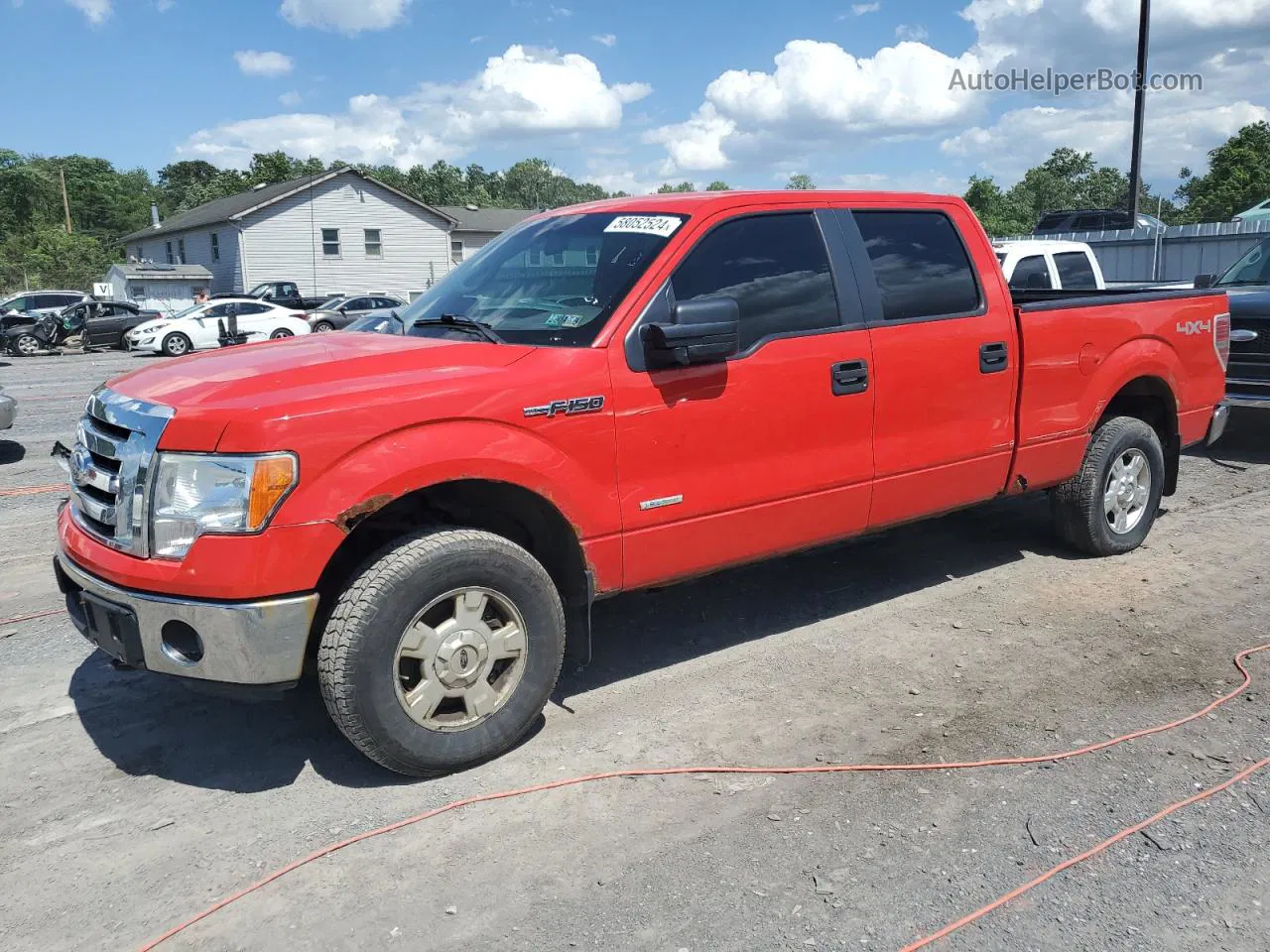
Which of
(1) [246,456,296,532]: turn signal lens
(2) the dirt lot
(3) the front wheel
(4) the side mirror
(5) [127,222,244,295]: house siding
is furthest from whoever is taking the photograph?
(5) [127,222,244,295]: house siding

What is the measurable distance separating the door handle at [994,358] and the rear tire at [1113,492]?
1.09 m

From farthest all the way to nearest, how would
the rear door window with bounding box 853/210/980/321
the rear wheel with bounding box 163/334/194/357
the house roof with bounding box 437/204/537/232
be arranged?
the house roof with bounding box 437/204/537/232
the rear wheel with bounding box 163/334/194/357
the rear door window with bounding box 853/210/980/321

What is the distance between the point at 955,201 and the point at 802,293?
1.37 metres

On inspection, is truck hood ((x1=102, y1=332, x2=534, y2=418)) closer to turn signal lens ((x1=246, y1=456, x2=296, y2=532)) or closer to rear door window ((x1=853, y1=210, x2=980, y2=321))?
turn signal lens ((x1=246, y1=456, x2=296, y2=532))

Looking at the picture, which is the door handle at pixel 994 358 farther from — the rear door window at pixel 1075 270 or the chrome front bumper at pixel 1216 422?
the rear door window at pixel 1075 270

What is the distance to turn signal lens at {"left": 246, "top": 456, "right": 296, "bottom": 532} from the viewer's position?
322 centimetres

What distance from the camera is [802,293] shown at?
452 cm

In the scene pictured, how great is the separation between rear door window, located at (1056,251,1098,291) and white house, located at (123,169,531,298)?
36426 mm

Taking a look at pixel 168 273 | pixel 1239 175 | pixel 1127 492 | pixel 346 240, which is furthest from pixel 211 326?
pixel 1239 175

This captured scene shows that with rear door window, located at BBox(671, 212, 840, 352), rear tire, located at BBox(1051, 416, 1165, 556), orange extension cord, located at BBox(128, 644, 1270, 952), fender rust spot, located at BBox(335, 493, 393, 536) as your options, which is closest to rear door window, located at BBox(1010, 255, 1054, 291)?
rear tire, located at BBox(1051, 416, 1165, 556)

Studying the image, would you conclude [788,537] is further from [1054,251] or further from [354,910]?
[1054,251]

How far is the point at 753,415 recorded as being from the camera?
424 cm

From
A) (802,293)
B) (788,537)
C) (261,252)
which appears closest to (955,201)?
(802,293)

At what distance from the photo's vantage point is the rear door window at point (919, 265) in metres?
4.83
